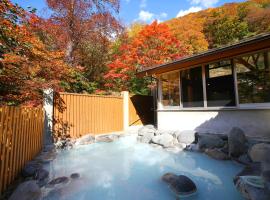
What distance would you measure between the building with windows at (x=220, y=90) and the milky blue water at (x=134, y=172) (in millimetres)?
1484

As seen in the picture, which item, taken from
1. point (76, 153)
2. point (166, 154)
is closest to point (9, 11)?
point (76, 153)

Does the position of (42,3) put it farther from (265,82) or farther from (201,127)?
(265,82)

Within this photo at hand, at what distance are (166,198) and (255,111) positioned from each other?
12.0 feet

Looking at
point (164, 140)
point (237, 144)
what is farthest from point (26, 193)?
point (237, 144)

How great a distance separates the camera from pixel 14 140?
298 cm

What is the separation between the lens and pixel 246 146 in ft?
14.3

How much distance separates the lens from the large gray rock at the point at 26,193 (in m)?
2.43

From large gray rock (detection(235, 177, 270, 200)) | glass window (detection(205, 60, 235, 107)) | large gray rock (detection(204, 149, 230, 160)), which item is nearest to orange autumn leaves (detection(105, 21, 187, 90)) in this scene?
glass window (detection(205, 60, 235, 107))

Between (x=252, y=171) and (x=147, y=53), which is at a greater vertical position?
(x=147, y=53)

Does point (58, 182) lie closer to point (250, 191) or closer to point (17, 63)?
point (250, 191)

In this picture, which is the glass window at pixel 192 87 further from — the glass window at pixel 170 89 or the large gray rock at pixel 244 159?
the large gray rock at pixel 244 159

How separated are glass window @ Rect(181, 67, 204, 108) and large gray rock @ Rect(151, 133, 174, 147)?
1383mm

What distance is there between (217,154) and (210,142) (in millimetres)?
568

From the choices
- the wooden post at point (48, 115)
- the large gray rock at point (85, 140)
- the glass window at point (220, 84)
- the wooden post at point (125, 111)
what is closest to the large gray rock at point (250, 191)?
the glass window at point (220, 84)
